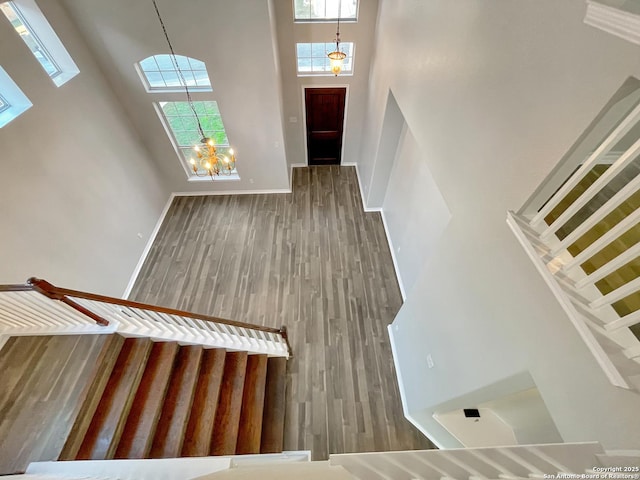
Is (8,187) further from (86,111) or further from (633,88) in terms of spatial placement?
(633,88)

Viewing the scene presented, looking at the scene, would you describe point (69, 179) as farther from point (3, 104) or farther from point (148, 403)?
point (148, 403)

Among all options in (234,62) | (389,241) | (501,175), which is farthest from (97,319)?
(389,241)

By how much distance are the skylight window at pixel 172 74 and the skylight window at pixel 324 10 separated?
1961 millimetres

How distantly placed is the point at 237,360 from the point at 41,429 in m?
1.68

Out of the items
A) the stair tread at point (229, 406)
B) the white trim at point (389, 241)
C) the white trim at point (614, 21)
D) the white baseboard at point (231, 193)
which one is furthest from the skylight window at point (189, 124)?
the white trim at point (614, 21)

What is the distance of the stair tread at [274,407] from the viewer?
311 centimetres

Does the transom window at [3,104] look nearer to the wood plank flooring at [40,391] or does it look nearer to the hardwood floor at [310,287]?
the wood plank flooring at [40,391]

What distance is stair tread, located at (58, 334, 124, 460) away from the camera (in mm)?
2142

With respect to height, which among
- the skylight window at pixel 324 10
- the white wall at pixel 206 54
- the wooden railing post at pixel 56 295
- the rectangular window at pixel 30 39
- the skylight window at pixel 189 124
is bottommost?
the wooden railing post at pixel 56 295

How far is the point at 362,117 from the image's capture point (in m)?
6.21

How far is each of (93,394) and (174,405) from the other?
70 cm

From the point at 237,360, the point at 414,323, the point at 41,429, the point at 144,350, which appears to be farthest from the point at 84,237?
the point at 414,323

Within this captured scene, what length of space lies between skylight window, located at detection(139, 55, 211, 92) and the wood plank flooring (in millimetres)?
4078

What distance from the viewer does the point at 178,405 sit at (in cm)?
273
